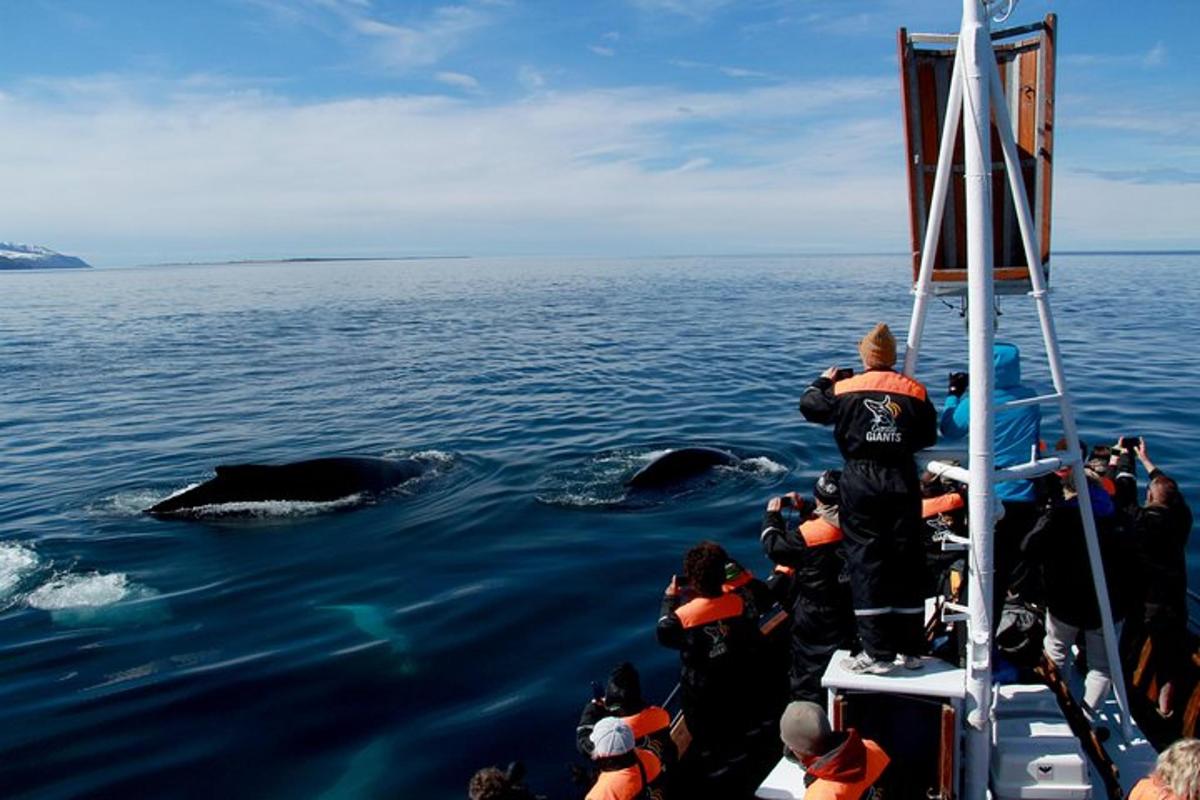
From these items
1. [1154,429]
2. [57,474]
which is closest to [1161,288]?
[1154,429]

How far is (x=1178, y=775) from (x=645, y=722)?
3.49 meters

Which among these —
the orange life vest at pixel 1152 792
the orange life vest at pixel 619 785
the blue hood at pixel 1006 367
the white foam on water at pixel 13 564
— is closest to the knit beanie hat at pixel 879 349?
the blue hood at pixel 1006 367

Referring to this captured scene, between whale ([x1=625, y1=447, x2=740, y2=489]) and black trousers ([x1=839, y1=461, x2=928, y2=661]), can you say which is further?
whale ([x1=625, y1=447, x2=740, y2=489])

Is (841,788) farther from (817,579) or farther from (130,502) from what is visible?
(130,502)

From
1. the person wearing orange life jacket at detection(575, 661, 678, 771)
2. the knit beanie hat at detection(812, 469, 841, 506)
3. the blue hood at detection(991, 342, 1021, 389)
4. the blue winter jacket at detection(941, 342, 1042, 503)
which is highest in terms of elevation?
the blue hood at detection(991, 342, 1021, 389)

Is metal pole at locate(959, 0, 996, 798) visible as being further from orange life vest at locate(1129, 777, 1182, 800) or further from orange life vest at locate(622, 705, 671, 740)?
orange life vest at locate(622, 705, 671, 740)

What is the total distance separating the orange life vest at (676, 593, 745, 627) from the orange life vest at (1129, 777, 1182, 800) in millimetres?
3116

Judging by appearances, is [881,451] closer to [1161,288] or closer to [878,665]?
[878,665]

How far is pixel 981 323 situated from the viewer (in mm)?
5879

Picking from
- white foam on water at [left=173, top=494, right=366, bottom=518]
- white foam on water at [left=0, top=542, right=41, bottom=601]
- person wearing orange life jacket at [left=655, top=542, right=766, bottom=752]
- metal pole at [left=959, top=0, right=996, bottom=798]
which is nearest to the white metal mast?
metal pole at [left=959, top=0, right=996, bottom=798]

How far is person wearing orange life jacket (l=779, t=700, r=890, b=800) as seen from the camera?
550 centimetres

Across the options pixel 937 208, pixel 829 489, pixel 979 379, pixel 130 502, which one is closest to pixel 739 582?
pixel 829 489

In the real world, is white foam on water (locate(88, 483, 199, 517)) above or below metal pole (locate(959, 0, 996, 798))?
below

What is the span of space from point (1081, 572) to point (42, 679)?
11.6 meters
